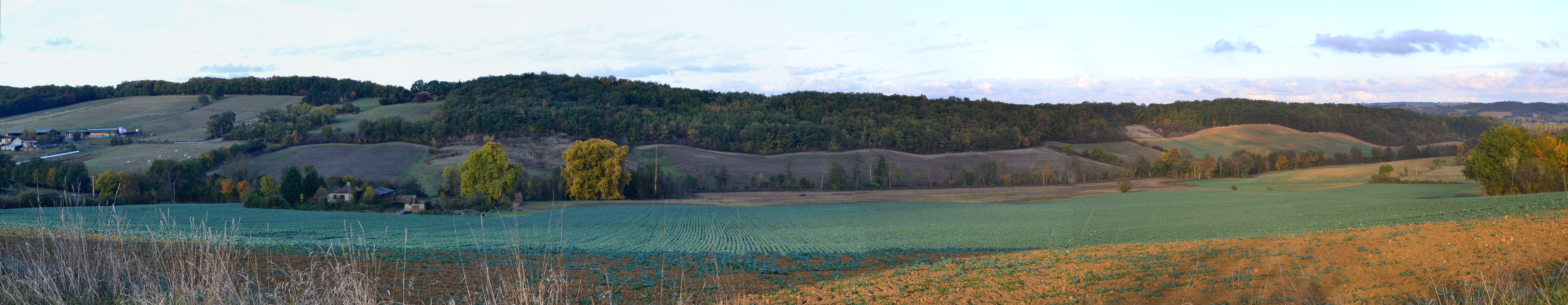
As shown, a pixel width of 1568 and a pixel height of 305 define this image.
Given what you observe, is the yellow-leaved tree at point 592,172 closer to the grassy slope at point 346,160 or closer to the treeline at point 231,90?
the grassy slope at point 346,160

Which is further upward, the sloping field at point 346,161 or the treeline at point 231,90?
the treeline at point 231,90

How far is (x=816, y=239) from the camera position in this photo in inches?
898

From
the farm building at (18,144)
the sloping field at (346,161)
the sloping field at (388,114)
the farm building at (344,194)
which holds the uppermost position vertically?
the sloping field at (388,114)

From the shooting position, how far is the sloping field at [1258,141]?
220 ft

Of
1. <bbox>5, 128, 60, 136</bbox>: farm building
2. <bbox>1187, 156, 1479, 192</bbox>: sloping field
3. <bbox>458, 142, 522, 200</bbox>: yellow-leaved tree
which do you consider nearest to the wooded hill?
<bbox>1187, 156, 1479, 192</bbox>: sloping field

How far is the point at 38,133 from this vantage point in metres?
73.1

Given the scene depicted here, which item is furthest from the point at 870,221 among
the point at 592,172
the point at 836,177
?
the point at 836,177

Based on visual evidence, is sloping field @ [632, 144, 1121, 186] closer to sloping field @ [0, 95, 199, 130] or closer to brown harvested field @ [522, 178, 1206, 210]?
brown harvested field @ [522, 178, 1206, 210]

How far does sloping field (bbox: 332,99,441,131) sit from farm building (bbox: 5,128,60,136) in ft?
85.7

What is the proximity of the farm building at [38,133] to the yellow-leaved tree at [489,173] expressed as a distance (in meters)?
60.0

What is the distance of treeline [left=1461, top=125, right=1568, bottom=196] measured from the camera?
31125 mm

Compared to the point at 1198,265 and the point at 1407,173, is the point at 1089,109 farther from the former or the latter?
the point at 1198,265

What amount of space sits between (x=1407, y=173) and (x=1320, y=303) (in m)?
59.5

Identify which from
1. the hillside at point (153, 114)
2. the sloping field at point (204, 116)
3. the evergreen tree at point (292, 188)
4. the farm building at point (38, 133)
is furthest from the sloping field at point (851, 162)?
the farm building at point (38, 133)
